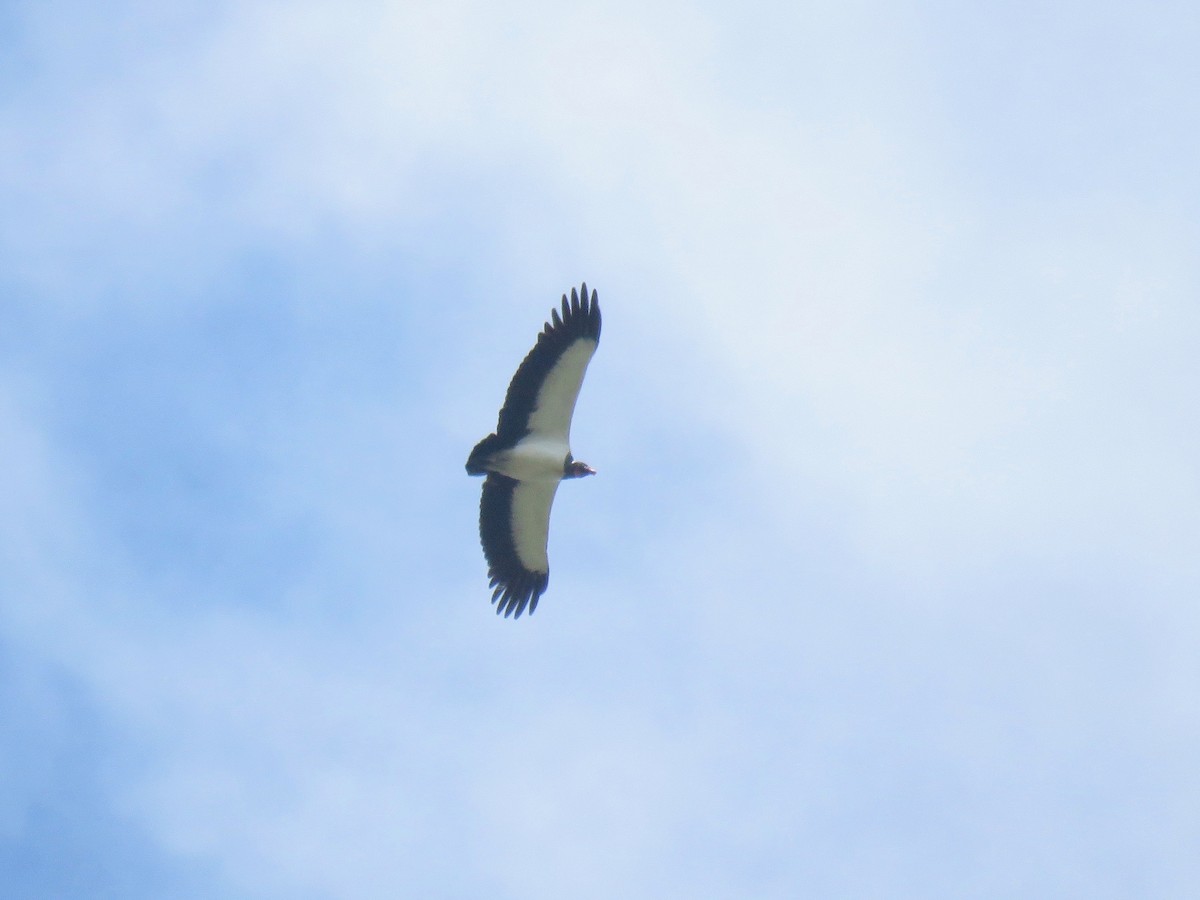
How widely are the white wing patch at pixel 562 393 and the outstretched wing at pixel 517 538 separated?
0.98 meters

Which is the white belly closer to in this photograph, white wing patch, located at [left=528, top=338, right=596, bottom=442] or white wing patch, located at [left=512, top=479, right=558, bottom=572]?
white wing patch, located at [left=528, top=338, right=596, bottom=442]

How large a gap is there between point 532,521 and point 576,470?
4.14 feet

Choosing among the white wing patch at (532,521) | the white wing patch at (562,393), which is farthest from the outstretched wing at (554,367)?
the white wing patch at (532,521)

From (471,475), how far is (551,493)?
5.17 feet

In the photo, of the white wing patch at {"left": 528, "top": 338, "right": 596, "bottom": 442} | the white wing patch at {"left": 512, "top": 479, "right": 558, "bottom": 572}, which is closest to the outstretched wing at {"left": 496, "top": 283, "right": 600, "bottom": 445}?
the white wing patch at {"left": 528, "top": 338, "right": 596, "bottom": 442}

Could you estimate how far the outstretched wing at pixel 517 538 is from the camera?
22.3 m

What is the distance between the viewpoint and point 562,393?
21.5 meters

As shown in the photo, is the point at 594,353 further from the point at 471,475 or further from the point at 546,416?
the point at 471,475

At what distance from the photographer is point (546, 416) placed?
21.6 meters

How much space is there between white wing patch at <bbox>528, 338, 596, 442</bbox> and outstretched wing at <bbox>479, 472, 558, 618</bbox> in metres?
0.98

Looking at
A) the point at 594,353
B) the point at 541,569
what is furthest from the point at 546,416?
the point at 541,569

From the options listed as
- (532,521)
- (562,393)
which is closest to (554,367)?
(562,393)

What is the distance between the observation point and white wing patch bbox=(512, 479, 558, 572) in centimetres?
2236

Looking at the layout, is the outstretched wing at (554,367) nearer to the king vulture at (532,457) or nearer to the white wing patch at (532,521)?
the king vulture at (532,457)
